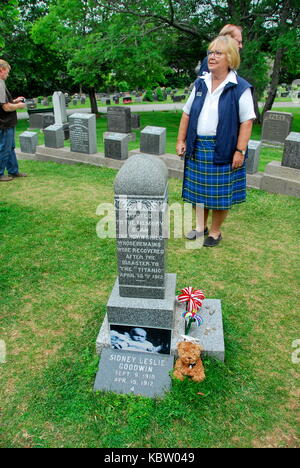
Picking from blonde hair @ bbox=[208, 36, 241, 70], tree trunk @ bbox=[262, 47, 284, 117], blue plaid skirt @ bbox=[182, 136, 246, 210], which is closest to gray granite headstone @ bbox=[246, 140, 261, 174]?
blue plaid skirt @ bbox=[182, 136, 246, 210]

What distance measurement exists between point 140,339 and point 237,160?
215 cm

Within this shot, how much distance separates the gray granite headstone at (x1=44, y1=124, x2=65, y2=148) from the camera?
9.45 meters

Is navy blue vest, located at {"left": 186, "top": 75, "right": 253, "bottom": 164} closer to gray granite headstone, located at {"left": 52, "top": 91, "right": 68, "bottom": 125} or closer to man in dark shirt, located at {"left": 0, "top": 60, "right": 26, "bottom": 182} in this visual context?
man in dark shirt, located at {"left": 0, "top": 60, "right": 26, "bottom": 182}

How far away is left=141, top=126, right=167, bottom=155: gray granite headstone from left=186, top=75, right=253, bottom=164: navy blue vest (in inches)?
173

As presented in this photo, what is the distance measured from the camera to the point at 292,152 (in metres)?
6.35

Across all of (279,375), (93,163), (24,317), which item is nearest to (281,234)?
(279,375)

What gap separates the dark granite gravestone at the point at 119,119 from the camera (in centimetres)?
1284

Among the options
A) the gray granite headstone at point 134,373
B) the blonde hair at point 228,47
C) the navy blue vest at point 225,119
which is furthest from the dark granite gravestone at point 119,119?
the gray granite headstone at point 134,373

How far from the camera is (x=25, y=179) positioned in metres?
7.73

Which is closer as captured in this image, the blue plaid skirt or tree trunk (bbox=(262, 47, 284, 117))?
the blue plaid skirt

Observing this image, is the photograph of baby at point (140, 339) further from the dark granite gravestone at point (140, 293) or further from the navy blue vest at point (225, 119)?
the navy blue vest at point (225, 119)

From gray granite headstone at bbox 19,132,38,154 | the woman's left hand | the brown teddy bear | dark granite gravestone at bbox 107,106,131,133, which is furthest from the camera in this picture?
dark granite gravestone at bbox 107,106,131,133

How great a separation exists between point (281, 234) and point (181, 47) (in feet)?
44.9

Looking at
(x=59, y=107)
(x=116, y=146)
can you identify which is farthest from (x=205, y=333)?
(x=59, y=107)
